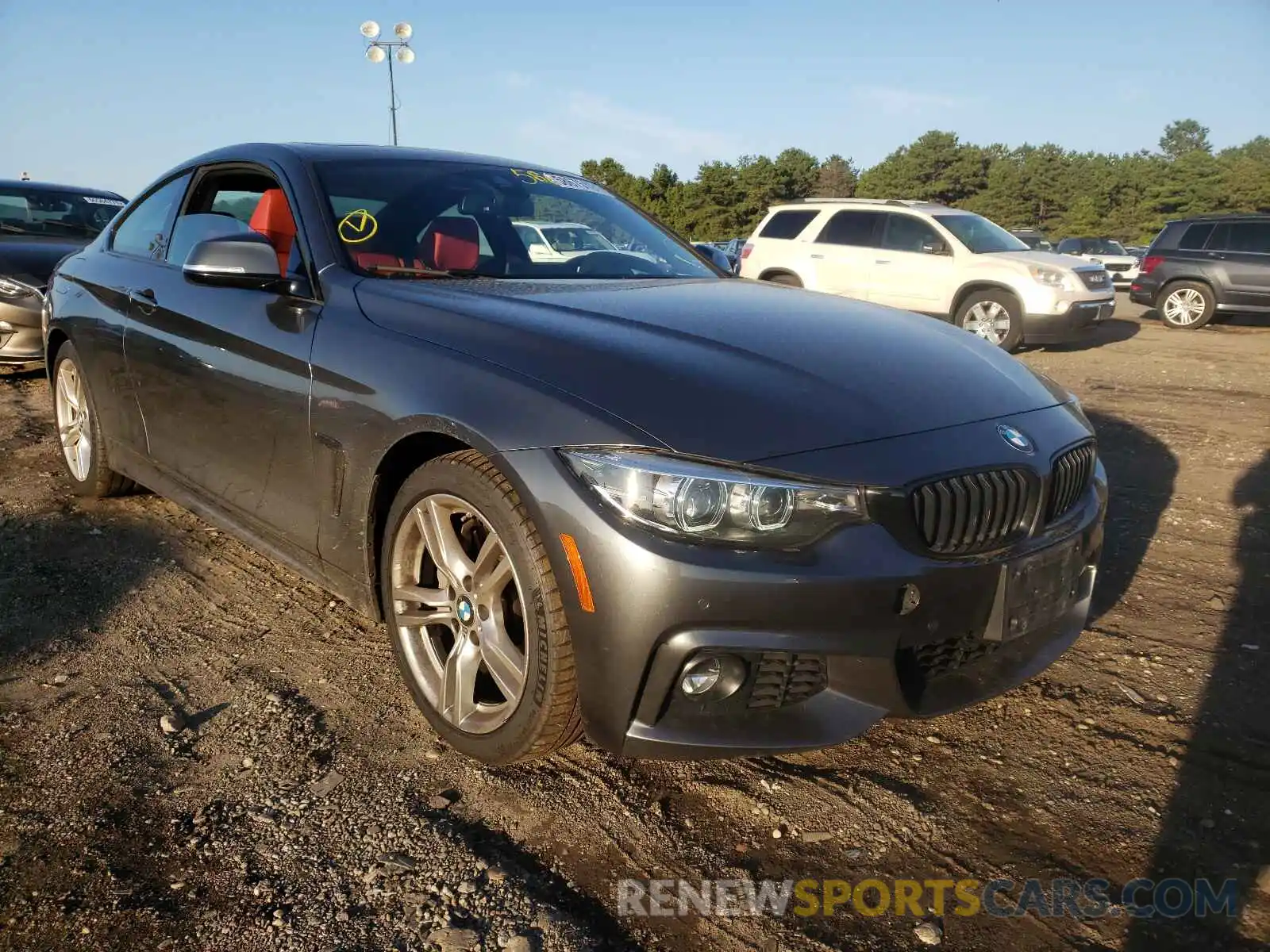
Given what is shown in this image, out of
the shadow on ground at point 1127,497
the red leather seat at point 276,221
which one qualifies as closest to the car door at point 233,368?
the red leather seat at point 276,221

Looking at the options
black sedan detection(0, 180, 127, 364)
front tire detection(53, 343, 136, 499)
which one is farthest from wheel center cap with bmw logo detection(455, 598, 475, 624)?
black sedan detection(0, 180, 127, 364)

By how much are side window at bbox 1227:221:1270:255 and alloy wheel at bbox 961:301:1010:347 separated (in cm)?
572

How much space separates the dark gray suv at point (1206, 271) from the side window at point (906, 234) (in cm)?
522

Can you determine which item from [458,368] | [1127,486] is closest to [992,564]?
[458,368]

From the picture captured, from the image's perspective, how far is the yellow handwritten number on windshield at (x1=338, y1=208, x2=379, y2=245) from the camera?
2.95 metres

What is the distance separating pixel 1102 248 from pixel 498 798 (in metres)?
30.3

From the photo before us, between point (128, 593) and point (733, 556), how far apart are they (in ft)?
8.58

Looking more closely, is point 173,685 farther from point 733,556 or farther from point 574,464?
point 733,556

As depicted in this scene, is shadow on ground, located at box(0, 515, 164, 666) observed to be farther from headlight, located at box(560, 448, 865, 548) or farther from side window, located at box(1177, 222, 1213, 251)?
side window, located at box(1177, 222, 1213, 251)

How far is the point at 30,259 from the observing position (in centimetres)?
763

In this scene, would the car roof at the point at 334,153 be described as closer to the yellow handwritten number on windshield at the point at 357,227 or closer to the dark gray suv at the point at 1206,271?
the yellow handwritten number on windshield at the point at 357,227

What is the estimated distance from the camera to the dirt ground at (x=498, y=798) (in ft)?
6.11

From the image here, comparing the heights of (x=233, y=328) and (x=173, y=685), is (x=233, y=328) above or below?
above

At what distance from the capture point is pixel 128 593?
349 cm
